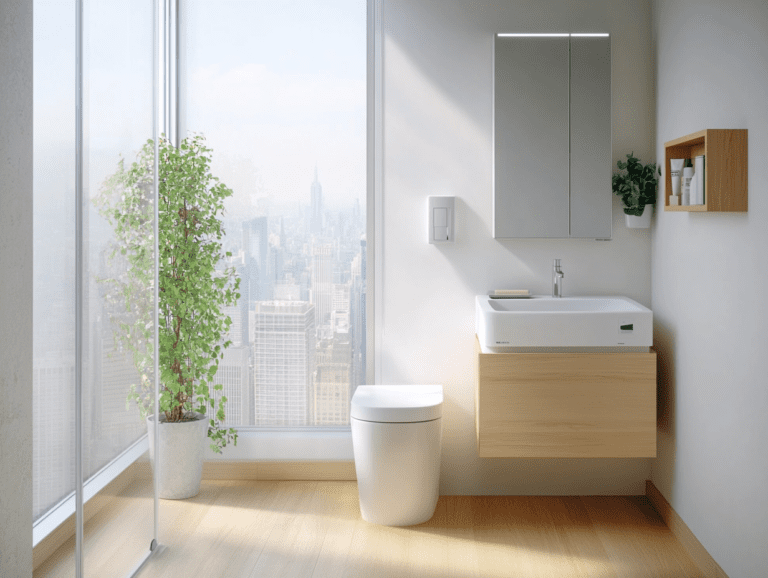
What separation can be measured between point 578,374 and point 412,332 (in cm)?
87

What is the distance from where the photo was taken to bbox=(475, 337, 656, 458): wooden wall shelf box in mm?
2951

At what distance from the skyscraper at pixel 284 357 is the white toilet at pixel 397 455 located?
71cm

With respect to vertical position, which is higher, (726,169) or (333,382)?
(726,169)

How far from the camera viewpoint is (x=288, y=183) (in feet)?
12.1

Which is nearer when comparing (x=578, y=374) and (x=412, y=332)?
(x=578, y=374)

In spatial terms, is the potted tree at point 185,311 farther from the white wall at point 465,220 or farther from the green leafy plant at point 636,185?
the green leafy plant at point 636,185

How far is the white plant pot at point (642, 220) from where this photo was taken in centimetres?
337

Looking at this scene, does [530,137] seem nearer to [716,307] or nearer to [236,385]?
[716,307]

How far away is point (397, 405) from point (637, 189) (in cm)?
148

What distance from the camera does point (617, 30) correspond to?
3396 millimetres
